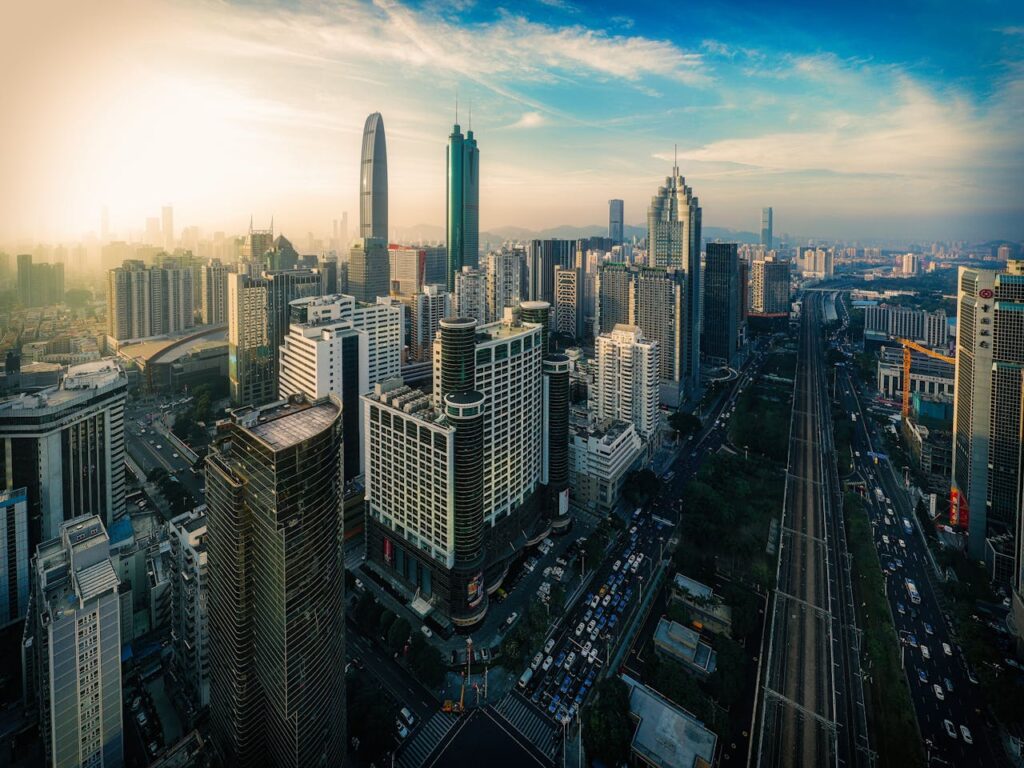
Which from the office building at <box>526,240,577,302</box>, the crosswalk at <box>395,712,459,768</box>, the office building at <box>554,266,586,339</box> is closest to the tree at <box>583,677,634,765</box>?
the crosswalk at <box>395,712,459,768</box>

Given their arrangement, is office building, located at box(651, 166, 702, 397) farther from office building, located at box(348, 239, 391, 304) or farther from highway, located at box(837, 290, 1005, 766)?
office building, located at box(348, 239, 391, 304)

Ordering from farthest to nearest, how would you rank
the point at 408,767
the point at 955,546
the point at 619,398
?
1. the point at 619,398
2. the point at 955,546
3. the point at 408,767

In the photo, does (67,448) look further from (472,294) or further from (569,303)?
(569,303)

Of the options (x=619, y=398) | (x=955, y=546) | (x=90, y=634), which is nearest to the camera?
(x=90, y=634)

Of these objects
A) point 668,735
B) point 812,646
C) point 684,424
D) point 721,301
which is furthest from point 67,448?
point 721,301

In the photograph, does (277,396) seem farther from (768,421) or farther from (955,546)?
(955,546)

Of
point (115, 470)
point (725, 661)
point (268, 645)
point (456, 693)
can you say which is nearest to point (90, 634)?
point (268, 645)
